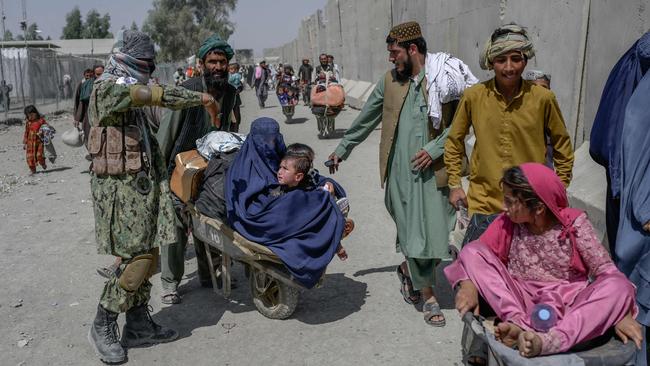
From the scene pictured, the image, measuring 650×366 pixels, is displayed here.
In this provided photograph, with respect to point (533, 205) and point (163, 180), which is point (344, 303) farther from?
point (533, 205)

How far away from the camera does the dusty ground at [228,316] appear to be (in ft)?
13.4

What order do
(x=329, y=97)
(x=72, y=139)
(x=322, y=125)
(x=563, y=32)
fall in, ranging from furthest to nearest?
(x=322, y=125) → (x=329, y=97) → (x=72, y=139) → (x=563, y=32)

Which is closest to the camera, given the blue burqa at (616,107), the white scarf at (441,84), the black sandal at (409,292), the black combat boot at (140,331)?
the blue burqa at (616,107)

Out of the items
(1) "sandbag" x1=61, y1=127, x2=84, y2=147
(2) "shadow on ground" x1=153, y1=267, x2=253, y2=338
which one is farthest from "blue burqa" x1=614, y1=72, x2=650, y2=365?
(1) "sandbag" x1=61, y1=127, x2=84, y2=147

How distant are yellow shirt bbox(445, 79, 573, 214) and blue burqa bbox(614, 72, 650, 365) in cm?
31

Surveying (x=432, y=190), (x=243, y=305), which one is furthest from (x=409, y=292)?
(x=243, y=305)

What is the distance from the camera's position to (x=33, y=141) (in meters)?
11.5

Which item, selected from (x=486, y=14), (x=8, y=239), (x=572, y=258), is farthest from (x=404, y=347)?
(x=486, y=14)

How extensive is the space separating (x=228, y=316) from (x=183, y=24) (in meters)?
73.6

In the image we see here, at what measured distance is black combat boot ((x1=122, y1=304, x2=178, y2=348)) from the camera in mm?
4270

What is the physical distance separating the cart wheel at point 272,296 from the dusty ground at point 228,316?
74mm

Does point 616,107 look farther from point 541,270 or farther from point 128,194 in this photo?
point 128,194

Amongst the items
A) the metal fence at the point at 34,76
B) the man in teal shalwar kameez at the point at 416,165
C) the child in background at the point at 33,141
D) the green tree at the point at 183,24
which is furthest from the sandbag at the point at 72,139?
the green tree at the point at 183,24

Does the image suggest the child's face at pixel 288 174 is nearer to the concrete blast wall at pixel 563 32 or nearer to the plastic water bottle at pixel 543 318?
the plastic water bottle at pixel 543 318
